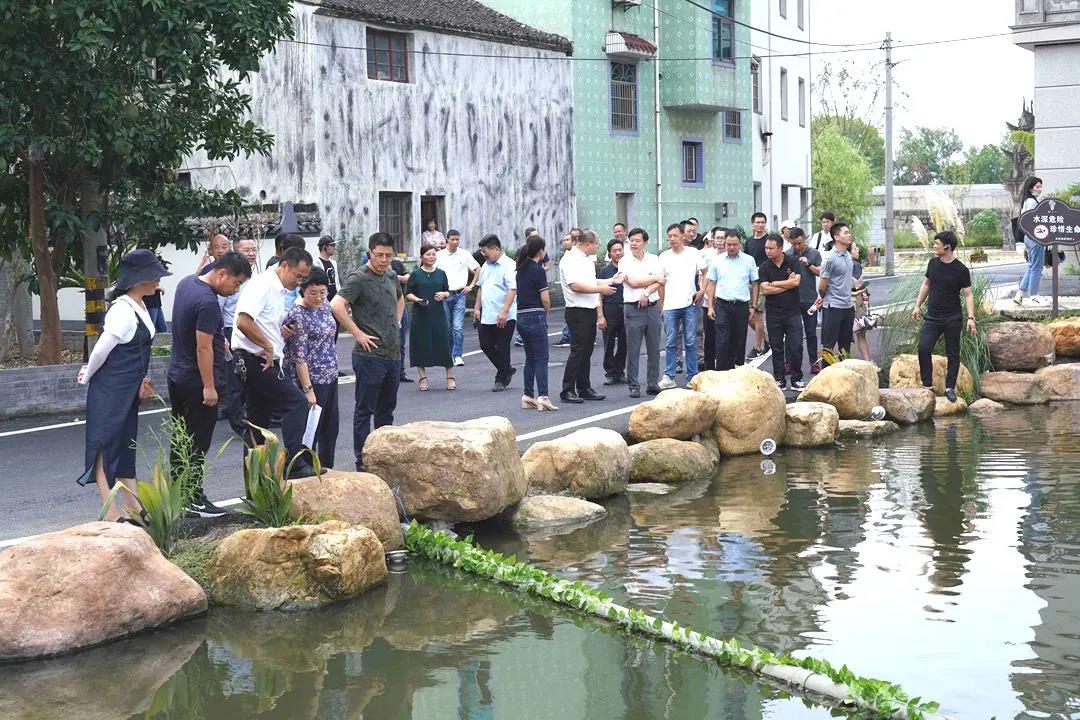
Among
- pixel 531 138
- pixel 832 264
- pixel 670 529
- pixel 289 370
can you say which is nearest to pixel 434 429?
pixel 289 370

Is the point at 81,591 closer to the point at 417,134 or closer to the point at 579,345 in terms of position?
the point at 579,345

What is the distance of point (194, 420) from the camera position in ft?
30.0

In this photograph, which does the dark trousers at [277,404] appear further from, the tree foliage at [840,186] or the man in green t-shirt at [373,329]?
the tree foliage at [840,186]

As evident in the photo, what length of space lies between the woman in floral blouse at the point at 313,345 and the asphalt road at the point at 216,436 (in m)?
1.05

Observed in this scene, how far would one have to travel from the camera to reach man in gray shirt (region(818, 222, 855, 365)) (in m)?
16.5

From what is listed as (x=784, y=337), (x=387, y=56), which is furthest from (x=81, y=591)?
(x=387, y=56)

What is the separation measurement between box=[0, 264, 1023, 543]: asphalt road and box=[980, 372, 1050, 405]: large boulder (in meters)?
2.84

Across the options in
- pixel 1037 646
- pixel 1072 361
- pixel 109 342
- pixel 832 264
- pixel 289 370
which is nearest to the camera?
pixel 1037 646

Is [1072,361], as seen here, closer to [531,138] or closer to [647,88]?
[531,138]

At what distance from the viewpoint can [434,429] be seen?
33.0 ft

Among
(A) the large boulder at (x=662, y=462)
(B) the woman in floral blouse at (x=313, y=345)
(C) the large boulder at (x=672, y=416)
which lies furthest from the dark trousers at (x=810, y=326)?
(B) the woman in floral blouse at (x=313, y=345)

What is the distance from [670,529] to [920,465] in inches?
144

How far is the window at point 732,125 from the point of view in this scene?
3994 centimetres

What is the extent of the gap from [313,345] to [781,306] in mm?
7593
